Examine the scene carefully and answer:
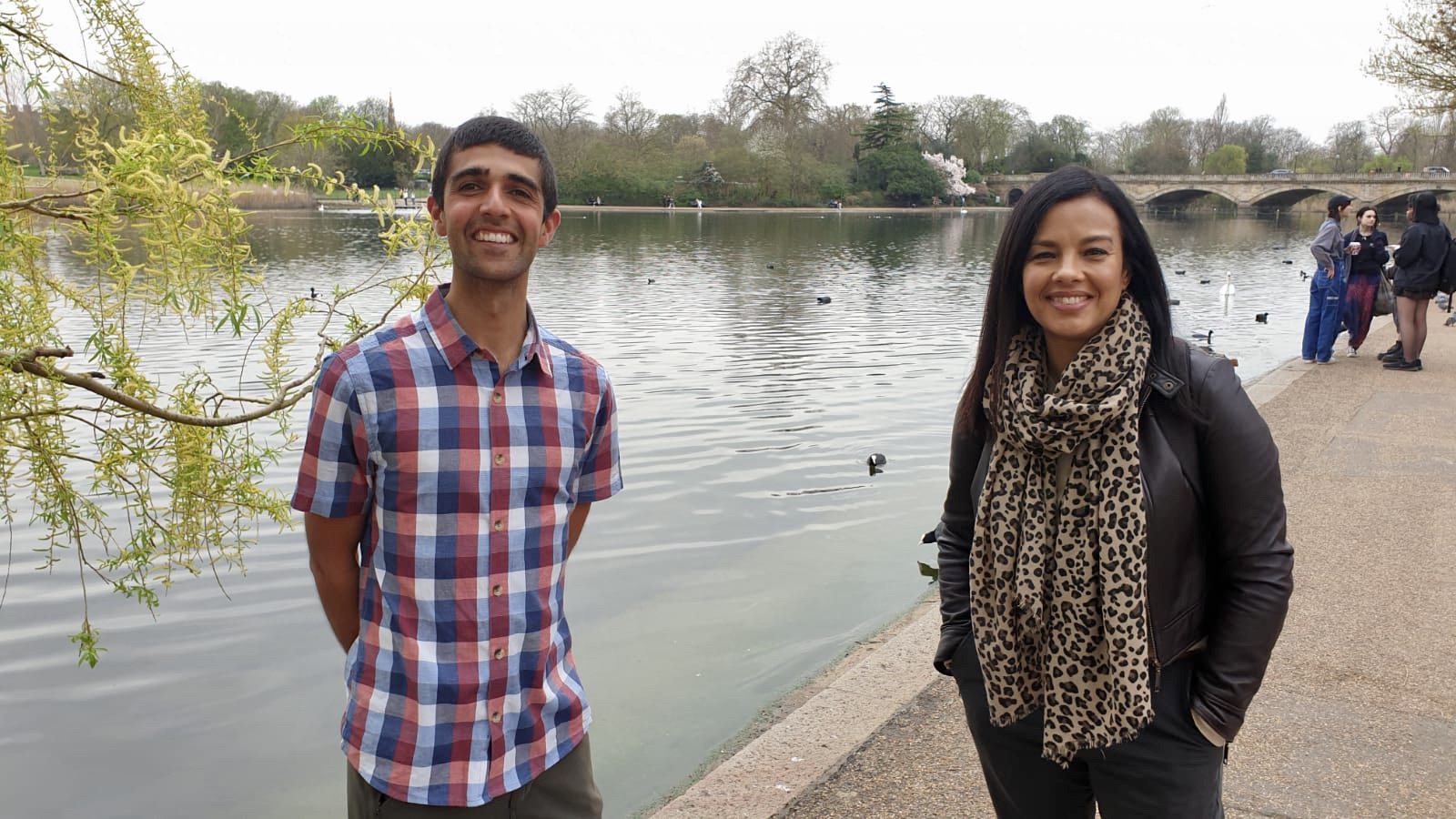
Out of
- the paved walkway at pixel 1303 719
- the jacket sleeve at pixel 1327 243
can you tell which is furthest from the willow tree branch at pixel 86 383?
the jacket sleeve at pixel 1327 243

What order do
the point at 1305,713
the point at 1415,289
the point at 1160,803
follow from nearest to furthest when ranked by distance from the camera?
the point at 1160,803
the point at 1305,713
the point at 1415,289

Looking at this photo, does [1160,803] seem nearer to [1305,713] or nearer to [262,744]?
[1305,713]

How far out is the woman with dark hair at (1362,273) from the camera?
38.4ft

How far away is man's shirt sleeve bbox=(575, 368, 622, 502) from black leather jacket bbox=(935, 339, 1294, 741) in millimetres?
1075

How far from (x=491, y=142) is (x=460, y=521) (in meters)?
0.74

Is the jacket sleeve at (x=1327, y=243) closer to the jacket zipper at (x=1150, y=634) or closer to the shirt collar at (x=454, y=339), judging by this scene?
the jacket zipper at (x=1150, y=634)

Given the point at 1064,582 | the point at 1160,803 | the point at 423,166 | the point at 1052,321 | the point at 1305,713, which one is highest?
the point at 423,166

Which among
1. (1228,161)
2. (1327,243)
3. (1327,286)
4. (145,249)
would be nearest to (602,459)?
(145,249)

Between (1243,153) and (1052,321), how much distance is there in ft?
328

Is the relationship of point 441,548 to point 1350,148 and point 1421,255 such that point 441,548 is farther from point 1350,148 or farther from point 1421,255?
point 1350,148

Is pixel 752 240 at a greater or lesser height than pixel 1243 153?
lesser

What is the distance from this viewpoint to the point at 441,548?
1984 millimetres

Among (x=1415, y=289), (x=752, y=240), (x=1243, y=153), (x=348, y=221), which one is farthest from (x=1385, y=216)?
(x=1415, y=289)

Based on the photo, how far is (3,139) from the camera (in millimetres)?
3027
